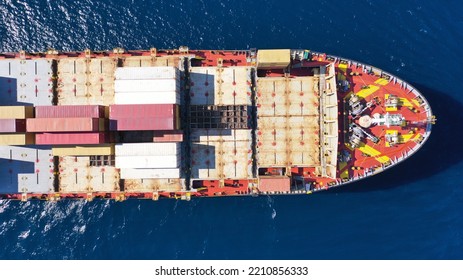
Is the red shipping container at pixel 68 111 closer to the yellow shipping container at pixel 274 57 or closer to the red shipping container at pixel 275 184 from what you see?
the yellow shipping container at pixel 274 57

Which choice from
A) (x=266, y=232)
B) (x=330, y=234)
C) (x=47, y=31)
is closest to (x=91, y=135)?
(x=47, y=31)

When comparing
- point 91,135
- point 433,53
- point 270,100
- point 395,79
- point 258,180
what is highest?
point 433,53

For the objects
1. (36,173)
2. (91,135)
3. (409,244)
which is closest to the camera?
(91,135)

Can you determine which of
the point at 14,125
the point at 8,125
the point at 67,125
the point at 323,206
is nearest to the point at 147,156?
the point at 67,125

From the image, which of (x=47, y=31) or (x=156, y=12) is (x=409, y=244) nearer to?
(x=156, y=12)

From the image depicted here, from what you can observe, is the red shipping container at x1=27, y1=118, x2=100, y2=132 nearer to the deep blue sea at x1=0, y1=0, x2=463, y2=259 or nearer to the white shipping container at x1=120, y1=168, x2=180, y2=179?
the white shipping container at x1=120, y1=168, x2=180, y2=179

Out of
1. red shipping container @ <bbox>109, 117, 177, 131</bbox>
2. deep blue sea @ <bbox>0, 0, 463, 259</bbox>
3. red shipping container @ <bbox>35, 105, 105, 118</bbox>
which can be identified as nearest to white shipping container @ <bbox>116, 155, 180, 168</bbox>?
red shipping container @ <bbox>109, 117, 177, 131</bbox>

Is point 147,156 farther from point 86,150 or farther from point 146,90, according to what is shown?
point 146,90

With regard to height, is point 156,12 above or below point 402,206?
above
